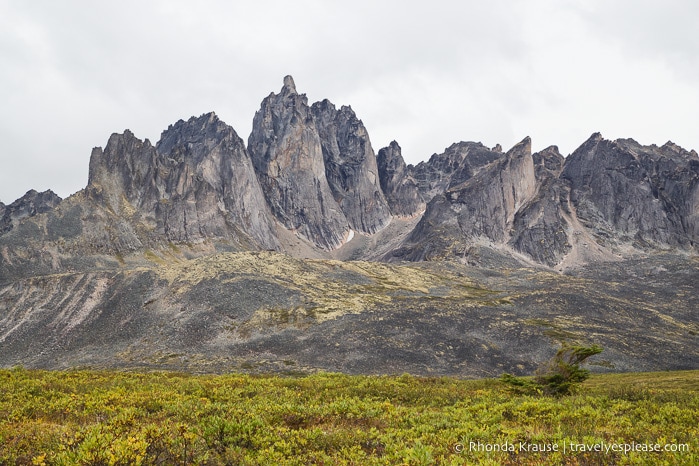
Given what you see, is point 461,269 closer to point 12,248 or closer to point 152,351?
point 152,351

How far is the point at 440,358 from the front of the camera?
62094 mm

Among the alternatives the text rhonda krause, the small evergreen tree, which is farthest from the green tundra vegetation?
the small evergreen tree

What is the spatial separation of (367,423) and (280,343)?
189 ft

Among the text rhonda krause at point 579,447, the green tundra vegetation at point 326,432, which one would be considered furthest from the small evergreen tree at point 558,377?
the text rhonda krause at point 579,447

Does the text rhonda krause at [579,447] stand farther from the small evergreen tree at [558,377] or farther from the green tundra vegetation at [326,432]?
the small evergreen tree at [558,377]

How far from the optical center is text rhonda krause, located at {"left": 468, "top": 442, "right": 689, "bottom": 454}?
421 inches

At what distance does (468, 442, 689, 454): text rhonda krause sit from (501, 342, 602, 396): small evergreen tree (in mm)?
13844

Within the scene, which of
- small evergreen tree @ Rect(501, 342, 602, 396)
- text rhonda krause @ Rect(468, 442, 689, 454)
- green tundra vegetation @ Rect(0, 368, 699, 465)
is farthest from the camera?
small evergreen tree @ Rect(501, 342, 602, 396)

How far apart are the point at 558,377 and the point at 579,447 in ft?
56.4

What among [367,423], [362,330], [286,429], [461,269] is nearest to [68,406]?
[286,429]

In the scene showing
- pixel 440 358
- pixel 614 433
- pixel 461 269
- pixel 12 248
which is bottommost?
pixel 440 358

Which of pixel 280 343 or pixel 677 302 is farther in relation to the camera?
pixel 677 302

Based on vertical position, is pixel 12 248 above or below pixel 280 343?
above

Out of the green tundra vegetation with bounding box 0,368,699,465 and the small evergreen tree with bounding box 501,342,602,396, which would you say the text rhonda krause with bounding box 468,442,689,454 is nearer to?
the green tundra vegetation with bounding box 0,368,699,465
